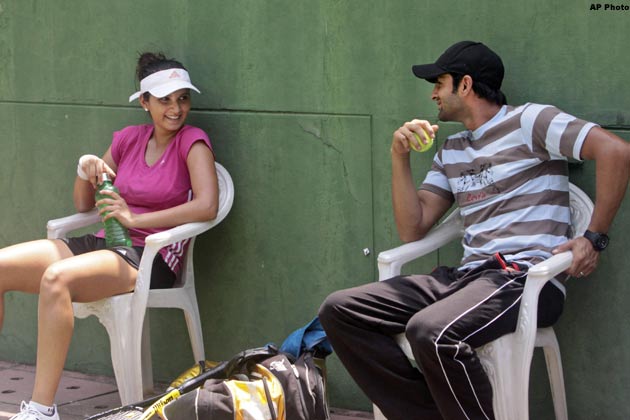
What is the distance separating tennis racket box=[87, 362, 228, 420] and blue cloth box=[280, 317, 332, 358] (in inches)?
10.9

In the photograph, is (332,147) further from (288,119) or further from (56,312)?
(56,312)

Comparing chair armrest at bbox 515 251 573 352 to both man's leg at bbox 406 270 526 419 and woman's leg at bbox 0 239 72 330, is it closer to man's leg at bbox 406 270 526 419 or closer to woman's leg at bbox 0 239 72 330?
man's leg at bbox 406 270 526 419

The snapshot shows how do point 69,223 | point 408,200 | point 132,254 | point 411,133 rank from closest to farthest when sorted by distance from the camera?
A: point 411,133 < point 408,200 < point 132,254 < point 69,223

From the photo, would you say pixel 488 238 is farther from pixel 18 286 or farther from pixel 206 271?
pixel 18 286

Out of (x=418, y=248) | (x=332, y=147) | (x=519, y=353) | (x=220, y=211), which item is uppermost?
(x=332, y=147)

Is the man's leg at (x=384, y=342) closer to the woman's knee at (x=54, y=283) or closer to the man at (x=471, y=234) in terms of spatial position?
the man at (x=471, y=234)

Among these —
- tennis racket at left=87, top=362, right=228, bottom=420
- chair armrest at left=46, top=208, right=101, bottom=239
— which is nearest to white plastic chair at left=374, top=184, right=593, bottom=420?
tennis racket at left=87, top=362, right=228, bottom=420

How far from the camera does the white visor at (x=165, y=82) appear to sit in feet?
15.8

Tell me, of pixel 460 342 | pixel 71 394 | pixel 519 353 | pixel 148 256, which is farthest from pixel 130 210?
pixel 519 353

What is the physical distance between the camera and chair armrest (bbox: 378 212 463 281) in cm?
418

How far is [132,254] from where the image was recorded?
185 inches

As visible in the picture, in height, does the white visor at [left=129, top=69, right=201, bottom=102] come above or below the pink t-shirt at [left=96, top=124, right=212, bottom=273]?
above

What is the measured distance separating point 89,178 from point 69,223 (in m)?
0.28

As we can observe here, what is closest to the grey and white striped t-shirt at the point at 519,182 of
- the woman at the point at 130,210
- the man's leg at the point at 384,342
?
the man's leg at the point at 384,342
